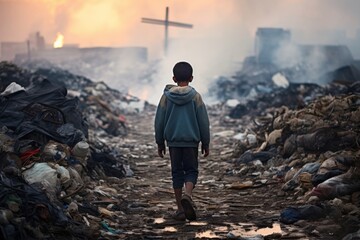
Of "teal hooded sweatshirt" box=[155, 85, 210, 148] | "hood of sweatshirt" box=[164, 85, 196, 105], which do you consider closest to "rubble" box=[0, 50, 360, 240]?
"teal hooded sweatshirt" box=[155, 85, 210, 148]

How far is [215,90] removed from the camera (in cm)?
2867

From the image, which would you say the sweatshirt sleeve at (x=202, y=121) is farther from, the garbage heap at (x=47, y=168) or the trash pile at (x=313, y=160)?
the garbage heap at (x=47, y=168)

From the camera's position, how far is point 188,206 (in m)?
6.28

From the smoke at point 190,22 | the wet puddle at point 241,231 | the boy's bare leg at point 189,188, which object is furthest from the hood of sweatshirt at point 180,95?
the smoke at point 190,22

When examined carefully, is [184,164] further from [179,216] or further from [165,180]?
[165,180]

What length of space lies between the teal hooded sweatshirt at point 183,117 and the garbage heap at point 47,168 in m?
1.17

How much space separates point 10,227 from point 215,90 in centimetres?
2408

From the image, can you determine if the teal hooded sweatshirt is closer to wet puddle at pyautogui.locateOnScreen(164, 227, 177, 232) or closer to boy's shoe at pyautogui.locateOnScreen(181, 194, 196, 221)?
boy's shoe at pyautogui.locateOnScreen(181, 194, 196, 221)

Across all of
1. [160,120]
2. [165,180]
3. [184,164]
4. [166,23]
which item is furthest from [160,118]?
[166,23]

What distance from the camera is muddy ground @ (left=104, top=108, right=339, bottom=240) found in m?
5.84

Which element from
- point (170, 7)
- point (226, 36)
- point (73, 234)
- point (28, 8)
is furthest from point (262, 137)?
point (28, 8)

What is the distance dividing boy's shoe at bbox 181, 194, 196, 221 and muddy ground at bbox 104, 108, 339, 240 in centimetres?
8

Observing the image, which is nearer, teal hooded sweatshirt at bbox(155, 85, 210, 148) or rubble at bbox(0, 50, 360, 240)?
rubble at bbox(0, 50, 360, 240)

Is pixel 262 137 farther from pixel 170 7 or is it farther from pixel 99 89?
pixel 170 7
